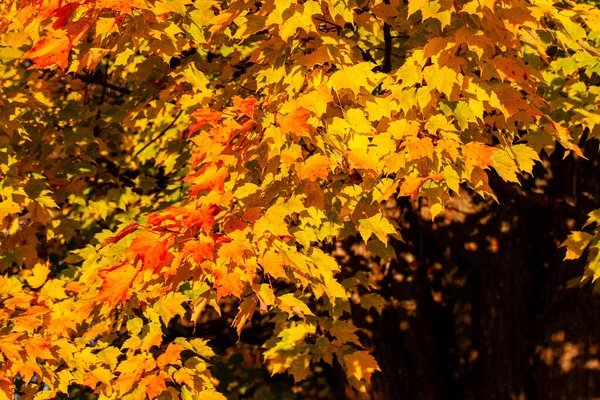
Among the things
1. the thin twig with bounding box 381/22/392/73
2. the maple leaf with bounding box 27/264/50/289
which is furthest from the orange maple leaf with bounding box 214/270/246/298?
the maple leaf with bounding box 27/264/50/289

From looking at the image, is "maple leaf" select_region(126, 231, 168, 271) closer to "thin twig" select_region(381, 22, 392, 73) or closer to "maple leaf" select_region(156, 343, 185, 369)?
"maple leaf" select_region(156, 343, 185, 369)

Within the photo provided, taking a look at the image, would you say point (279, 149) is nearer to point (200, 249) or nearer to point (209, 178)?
point (209, 178)

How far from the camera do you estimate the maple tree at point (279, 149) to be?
3965mm

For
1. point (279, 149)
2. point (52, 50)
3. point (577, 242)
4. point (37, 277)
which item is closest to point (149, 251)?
point (279, 149)

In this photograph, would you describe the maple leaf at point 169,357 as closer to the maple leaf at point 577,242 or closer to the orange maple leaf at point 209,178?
the orange maple leaf at point 209,178

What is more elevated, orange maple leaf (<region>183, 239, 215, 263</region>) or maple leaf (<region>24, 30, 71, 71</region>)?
maple leaf (<region>24, 30, 71, 71</region>)

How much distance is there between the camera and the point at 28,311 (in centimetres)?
513

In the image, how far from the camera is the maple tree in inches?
156

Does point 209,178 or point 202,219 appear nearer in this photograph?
point 202,219

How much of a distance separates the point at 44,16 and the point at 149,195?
8.44ft

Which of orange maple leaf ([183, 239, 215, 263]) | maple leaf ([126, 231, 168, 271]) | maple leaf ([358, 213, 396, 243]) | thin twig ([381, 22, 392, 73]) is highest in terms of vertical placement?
thin twig ([381, 22, 392, 73])

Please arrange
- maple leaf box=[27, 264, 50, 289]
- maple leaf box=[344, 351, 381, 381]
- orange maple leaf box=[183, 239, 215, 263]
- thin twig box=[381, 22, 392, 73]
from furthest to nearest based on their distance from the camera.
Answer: maple leaf box=[27, 264, 50, 289]
maple leaf box=[344, 351, 381, 381]
thin twig box=[381, 22, 392, 73]
orange maple leaf box=[183, 239, 215, 263]

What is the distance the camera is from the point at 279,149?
3.97m

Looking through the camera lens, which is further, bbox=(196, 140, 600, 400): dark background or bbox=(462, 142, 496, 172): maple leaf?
bbox=(196, 140, 600, 400): dark background
